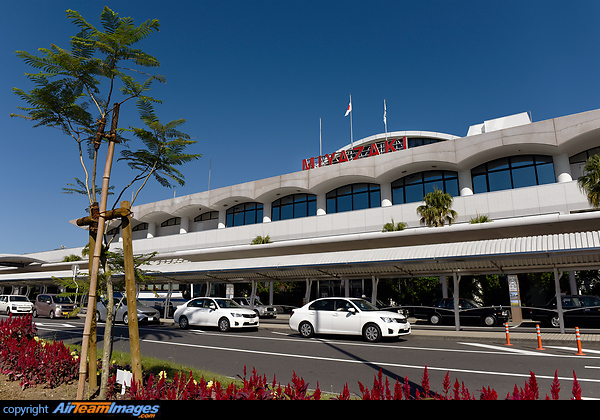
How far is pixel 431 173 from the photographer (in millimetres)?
Answer: 35188

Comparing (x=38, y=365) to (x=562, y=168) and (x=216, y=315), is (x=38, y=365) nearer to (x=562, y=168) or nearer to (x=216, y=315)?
(x=216, y=315)

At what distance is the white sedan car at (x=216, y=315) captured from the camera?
63.9ft

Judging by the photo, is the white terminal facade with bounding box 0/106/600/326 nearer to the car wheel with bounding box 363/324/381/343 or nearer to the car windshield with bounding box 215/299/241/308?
the car windshield with bounding box 215/299/241/308

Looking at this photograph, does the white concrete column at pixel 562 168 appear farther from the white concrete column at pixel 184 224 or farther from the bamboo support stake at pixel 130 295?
the white concrete column at pixel 184 224

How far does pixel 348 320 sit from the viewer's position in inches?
615

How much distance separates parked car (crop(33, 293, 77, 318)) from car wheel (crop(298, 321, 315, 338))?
66.8 ft

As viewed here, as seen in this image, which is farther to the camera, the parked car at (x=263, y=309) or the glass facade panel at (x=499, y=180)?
the glass facade panel at (x=499, y=180)

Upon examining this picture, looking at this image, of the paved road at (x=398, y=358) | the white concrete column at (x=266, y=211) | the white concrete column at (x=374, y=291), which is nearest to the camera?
the paved road at (x=398, y=358)

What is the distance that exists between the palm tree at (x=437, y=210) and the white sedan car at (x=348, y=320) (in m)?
15.4

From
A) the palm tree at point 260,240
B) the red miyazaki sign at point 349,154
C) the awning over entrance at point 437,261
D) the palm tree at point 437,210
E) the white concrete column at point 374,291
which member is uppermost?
the red miyazaki sign at point 349,154

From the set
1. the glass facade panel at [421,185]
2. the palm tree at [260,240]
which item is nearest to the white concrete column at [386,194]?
the glass facade panel at [421,185]

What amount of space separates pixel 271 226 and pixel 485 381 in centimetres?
3279

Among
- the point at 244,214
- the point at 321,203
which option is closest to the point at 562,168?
the point at 321,203

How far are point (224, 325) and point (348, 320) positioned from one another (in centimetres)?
700
